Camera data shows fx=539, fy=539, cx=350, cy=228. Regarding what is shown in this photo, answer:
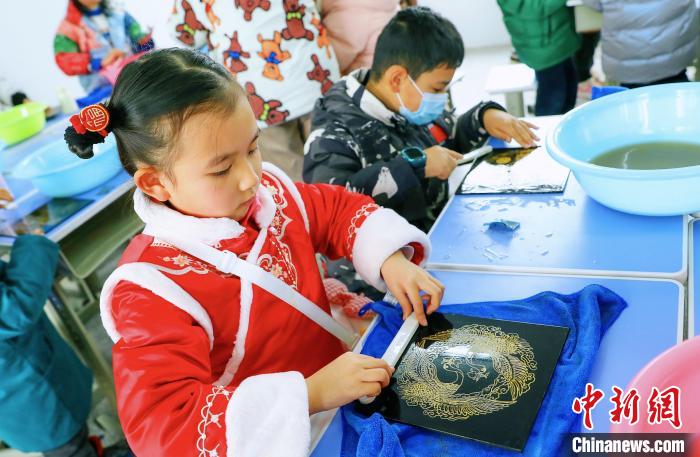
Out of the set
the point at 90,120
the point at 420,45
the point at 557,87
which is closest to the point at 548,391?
the point at 90,120

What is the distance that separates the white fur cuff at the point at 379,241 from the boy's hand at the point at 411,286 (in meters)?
0.02

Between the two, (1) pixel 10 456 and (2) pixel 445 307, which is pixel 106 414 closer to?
(1) pixel 10 456

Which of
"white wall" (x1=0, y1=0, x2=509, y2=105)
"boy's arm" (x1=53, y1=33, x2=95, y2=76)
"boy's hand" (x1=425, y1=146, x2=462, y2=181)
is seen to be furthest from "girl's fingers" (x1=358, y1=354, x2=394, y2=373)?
"white wall" (x1=0, y1=0, x2=509, y2=105)

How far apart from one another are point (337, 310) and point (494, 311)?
1.38ft

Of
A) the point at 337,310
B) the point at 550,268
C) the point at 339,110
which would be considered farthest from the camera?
the point at 339,110

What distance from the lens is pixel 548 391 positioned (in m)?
0.66

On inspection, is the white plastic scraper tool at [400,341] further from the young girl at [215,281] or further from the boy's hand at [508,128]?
the boy's hand at [508,128]

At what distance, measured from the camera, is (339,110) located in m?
1.41

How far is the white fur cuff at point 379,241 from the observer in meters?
0.96

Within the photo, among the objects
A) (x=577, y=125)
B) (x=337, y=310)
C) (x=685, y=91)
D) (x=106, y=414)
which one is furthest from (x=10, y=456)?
(x=685, y=91)

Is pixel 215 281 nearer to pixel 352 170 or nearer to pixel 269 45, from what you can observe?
pixel 352 170

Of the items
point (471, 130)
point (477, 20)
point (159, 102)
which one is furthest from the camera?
point (477, 20)

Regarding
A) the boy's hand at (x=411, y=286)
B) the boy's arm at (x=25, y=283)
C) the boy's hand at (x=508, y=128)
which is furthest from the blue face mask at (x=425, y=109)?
the boy's arm at (x=25, y=283)

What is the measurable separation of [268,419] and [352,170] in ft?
2.51
